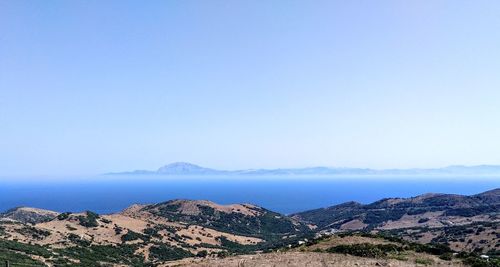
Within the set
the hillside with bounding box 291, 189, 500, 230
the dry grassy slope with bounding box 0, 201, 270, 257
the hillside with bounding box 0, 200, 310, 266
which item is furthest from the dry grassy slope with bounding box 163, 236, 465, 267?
the hillside with bounding box 291, 189, 500, 230

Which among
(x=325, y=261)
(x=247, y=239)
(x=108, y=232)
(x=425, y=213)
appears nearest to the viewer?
(x=325, y=261)

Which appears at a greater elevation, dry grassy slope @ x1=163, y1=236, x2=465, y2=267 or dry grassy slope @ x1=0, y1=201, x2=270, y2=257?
dry grassy slope @ x1=163, y1=236, x2=465, y2=267

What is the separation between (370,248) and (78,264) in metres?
39.2

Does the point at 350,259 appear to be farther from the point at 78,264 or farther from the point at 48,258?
the point at 48,258

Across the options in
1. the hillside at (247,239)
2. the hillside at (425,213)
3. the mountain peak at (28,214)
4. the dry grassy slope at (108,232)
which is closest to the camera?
the hillside at (247,239)

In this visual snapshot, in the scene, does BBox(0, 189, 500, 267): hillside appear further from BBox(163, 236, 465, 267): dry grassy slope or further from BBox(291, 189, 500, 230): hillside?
BBox(291, 189, 500, 230): hillside

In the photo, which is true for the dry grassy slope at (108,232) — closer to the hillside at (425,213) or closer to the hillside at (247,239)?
the hillside at (247,239)

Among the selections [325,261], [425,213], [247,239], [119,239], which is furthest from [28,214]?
[325,261]

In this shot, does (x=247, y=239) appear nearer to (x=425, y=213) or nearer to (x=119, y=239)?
(x=119, y=239)

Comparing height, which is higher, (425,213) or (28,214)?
(425,213)

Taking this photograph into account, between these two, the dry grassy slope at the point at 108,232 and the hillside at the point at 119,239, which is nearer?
the hillside at the point at 119,239

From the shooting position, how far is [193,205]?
171 meters

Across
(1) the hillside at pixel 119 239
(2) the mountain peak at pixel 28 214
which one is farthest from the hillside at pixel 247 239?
(2) the mountain peak at pixel 28 214

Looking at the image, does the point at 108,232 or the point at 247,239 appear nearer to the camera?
the point at 108,232
